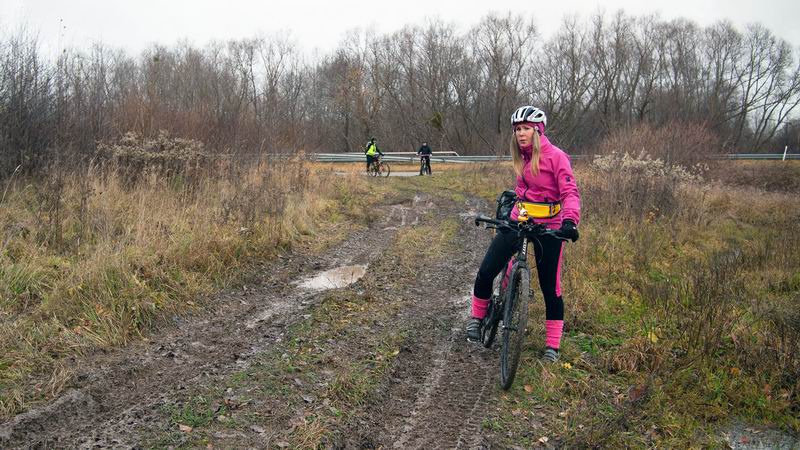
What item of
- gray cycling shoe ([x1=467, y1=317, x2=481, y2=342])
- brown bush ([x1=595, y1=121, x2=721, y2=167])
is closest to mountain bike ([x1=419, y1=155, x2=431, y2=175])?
brown bush ([x1=595, y1=121, x2=721, y2=167])

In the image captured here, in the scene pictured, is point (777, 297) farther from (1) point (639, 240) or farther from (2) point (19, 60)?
(2) point (19, 60)

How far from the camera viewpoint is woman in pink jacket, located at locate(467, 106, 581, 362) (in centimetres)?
434

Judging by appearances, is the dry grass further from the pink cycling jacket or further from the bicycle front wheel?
the pink cycling jacket

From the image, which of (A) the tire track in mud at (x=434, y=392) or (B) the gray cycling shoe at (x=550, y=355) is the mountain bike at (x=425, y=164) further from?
(B) the gray cycling shoe at (x=550, y=355)

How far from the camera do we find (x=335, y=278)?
23.8ft

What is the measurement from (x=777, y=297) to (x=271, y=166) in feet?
31.8

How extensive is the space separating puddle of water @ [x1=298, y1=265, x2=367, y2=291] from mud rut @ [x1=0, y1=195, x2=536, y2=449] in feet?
0.90

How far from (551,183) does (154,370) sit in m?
3.50

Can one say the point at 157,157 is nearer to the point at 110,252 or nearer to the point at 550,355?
the point at 110,252

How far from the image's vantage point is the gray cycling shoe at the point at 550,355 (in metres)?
4.69

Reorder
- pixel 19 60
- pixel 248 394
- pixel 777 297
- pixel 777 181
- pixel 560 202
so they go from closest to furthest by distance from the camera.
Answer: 1. pixel 248 394
2. pixel 560 202
3. pixel 777 297
4. pixel 19 60
5. pixel 777 181

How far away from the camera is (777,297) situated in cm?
677

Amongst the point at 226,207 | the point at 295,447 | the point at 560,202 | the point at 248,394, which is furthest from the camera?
the point at 226,207

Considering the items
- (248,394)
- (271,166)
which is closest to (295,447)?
(248,394)
